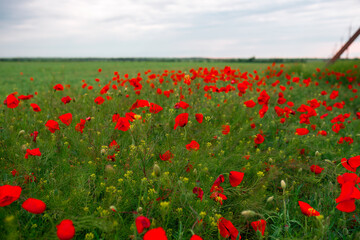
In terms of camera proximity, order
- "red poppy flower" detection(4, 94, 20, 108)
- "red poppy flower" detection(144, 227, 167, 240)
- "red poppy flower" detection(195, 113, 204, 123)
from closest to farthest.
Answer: "red poppy flower" detection(144, 227, 167, 240)
"red poppy flower" detection(195, 113, 204, 123)
"red poppy flower" detection(4, 94, 20, 108)

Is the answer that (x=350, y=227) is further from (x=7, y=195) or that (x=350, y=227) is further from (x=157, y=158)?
(x=7, y=195)

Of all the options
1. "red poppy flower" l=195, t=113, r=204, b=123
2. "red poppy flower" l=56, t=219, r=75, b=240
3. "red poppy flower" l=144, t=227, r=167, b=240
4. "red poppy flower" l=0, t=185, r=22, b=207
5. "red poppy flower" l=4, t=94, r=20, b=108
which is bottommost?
"red poppy flower" l=56, t=219, r=75, b=240

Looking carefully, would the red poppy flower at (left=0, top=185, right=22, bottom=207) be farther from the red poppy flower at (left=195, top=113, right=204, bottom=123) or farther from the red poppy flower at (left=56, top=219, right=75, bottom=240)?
the red poppy flower at (left=195, top=113, right=204, bottom=123)

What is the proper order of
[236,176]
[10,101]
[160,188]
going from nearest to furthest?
[236,176]
[160,188]
[10,101]

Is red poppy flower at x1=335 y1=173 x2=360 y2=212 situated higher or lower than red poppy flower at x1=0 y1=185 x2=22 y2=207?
lower

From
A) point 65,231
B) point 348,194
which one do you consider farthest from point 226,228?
point 65,231

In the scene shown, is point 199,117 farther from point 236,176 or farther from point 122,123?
point 236,176

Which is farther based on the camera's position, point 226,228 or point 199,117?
point 199,117

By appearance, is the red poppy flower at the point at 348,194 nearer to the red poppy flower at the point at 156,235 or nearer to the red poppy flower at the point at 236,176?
the red poppy flower at the point at 236,176

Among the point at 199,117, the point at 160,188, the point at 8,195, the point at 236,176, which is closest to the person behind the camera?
the point at 8,195

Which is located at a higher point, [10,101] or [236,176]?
[10,101]

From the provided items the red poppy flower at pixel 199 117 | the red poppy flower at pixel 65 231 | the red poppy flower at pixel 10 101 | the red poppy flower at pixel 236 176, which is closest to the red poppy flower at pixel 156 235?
the red poppy flower at pixel 65 231

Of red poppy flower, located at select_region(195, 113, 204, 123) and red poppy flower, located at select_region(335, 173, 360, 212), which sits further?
red poppy flower, located at select_region(195, 113, 204, 123)

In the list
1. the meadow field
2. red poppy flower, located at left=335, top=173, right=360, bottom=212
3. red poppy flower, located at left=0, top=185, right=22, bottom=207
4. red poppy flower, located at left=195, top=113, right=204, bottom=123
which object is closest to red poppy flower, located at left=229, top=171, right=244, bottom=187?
the meadow field
